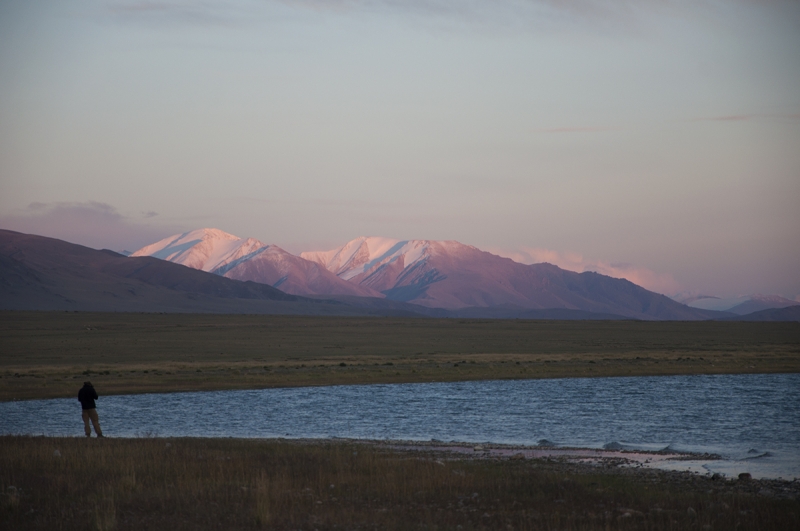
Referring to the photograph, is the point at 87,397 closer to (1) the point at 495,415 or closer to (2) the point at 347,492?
(2) the point at 347,492

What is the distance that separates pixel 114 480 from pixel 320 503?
5049mm

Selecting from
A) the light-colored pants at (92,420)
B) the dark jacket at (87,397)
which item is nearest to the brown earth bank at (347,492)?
the light-colored pants at (92,420)

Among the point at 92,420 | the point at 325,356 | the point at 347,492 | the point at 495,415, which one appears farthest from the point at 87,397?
the point at 325,356

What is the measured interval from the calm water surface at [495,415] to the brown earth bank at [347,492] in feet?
19.6

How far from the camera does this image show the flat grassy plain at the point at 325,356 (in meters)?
50.8

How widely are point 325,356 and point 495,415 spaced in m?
36.0

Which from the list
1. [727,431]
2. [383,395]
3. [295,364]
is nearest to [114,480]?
[727,431]

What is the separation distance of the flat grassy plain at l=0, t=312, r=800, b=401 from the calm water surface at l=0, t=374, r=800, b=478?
16.0 ft

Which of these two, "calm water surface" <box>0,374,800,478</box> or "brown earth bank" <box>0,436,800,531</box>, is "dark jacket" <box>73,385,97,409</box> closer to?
"calm water surface" <box>0,374,800,478</box>

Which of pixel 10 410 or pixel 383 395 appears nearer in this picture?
pixel 10 410

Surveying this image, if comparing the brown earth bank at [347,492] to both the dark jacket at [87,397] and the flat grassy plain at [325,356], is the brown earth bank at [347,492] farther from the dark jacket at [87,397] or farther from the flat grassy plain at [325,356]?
the flat grassy plain at [325,356]

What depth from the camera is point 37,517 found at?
14.0m

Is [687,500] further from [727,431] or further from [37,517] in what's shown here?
[727,431]

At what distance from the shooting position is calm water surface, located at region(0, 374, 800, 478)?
27.9m
